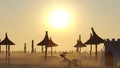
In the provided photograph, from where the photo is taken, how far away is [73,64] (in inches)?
1912

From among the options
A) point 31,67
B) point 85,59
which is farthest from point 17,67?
point 85,59

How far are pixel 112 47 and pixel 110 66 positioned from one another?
190 centimetres

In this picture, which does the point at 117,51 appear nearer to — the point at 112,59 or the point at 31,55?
the point at 112,59

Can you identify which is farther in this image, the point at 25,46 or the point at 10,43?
the point at 25,46

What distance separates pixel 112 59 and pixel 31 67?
8164mm

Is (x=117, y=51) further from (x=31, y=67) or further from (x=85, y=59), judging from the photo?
(x=85, y=59)

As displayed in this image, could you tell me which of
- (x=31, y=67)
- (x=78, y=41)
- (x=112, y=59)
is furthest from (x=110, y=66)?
(x=78, y=41)

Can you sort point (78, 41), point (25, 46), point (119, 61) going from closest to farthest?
point (119, 61), point (78, 41), point (25, 46)


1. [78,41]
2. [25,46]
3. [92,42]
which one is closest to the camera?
[92,42]

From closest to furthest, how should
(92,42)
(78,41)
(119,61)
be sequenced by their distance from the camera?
(119,61) < (92,42) < (78,41)

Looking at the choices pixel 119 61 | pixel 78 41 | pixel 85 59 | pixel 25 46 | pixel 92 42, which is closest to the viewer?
pixel 119 61

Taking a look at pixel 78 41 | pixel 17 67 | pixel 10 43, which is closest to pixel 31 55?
pixel 78 41

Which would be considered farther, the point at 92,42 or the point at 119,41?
the point at 92,42

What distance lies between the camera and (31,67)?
48375 mm
